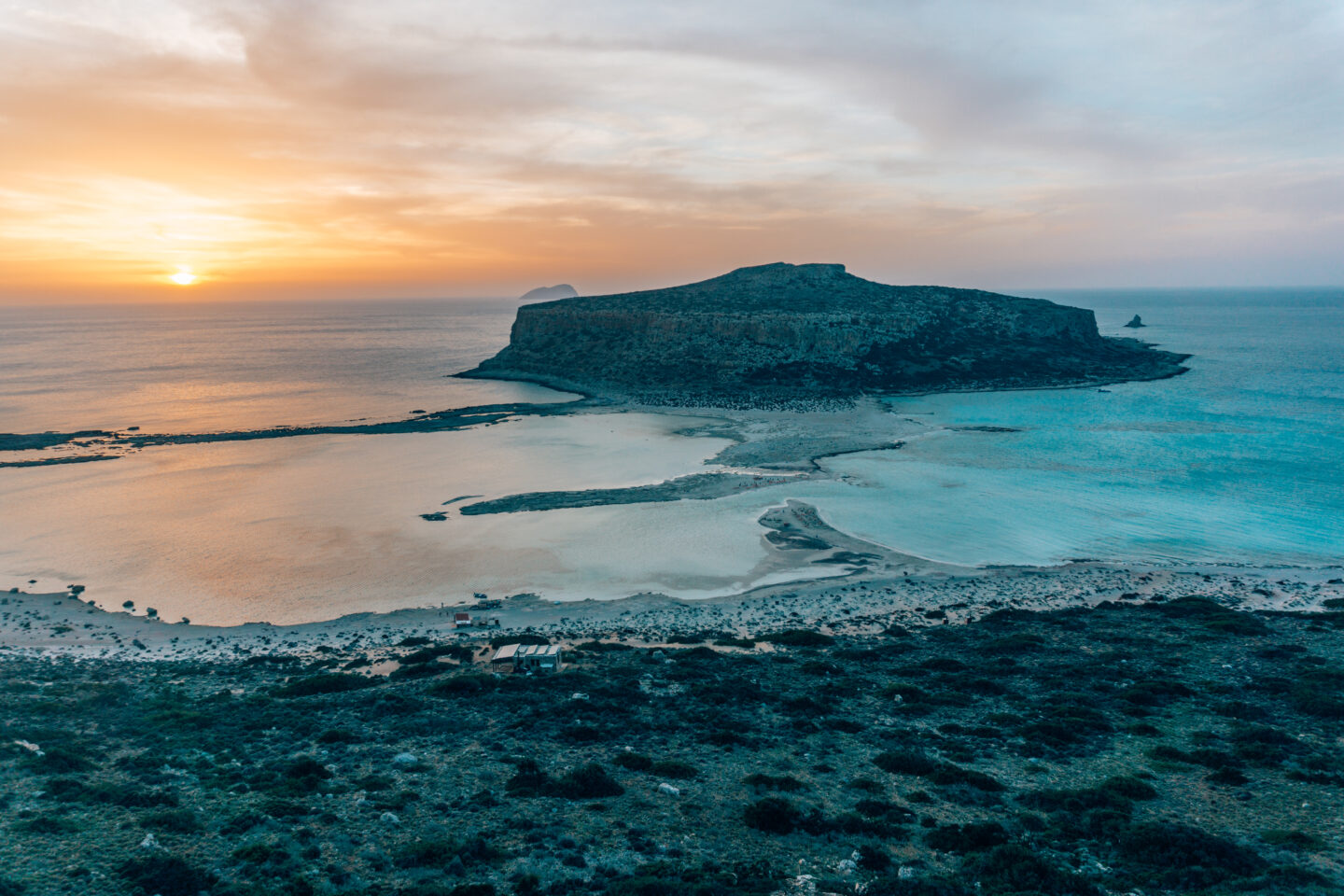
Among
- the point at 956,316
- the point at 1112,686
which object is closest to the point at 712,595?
the point at 1112,686

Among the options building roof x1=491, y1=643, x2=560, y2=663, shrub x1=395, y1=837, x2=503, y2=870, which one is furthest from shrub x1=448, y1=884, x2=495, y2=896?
building roof x1=491, y1=643, x2=560, y2=663

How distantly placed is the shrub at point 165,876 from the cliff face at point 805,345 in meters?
68.1

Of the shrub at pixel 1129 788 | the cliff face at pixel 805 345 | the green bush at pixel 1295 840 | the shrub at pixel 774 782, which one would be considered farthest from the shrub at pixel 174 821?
the cliff face at pixel 805 345

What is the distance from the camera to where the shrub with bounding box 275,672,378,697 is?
21.8 m

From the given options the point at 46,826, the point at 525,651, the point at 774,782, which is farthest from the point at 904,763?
the point at 46,826

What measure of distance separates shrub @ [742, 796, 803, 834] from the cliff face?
A: 214ft

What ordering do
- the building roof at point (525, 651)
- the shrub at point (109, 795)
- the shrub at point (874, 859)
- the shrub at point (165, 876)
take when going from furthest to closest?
the building roof at point (525, 651)
the shrub at point (109, 795)
the shrub at point (874, 859)
the shrub at point (165, 876)

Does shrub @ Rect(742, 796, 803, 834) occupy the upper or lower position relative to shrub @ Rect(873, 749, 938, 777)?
upper

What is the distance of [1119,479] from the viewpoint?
47.1 m

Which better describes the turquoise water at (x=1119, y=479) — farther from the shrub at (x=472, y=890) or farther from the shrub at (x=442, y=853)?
the shrub at (x=472, y=890)

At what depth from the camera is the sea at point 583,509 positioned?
32.4 metres

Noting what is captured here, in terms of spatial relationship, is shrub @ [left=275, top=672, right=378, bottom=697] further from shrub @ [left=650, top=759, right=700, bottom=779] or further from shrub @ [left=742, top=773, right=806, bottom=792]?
shrub @ [left=742, top=773, right=806, bottom=792]

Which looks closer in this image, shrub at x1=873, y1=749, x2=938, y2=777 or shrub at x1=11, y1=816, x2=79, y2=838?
shrub at x1=11, y1=816, x2=79, y2=838

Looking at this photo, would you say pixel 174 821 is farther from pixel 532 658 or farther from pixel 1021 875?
pixel 1021 875
